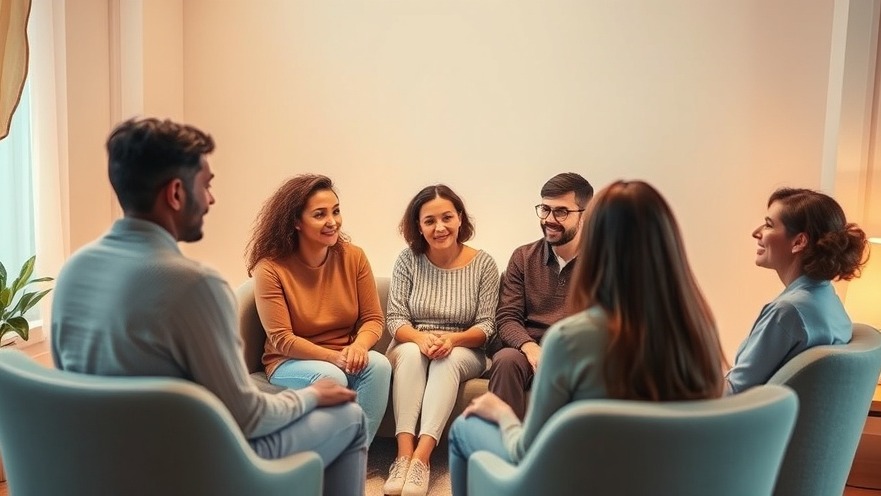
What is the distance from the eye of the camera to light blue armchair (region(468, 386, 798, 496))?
4.58 feet

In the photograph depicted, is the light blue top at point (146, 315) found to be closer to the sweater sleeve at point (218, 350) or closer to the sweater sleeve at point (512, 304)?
the sweater sleeve at point (218, 350)

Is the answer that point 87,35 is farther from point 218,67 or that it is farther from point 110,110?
point 218,67

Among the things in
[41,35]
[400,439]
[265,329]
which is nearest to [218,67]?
[41,35]

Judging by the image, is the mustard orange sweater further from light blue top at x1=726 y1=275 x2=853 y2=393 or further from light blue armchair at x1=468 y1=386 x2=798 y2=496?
light blue armchair at x1=468 y1=386 x2=798 y2=496

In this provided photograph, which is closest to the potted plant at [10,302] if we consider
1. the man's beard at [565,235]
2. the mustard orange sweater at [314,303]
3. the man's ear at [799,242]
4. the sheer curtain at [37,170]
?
the sheer curtain at [37,170]

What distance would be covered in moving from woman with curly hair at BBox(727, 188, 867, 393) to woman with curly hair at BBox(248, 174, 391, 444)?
1.31 m

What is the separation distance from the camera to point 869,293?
300cm

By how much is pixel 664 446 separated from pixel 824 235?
3.36 ft

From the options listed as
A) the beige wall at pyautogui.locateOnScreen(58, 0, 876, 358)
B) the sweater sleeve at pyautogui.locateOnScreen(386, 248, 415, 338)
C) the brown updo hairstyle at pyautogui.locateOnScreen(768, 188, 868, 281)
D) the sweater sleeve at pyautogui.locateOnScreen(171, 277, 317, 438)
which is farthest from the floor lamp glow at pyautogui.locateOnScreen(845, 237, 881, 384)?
the sweater sleeve at pyautogui.locateOnScreen(171, 277, 317, 438)

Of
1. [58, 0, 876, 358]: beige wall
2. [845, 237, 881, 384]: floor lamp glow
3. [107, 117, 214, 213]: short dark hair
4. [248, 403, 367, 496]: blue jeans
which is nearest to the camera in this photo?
[107, 117, 214, 213]: short dark hair

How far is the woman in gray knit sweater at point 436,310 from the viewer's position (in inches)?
113

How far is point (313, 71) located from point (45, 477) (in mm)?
2763

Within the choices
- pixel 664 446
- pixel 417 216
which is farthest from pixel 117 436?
pixel 417 216

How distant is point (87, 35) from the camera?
3.49 m
